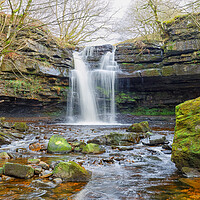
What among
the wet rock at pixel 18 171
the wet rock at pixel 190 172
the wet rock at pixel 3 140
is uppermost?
the wet rock at pixel 18 171

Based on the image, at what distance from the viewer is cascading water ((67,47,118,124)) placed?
13.8 m

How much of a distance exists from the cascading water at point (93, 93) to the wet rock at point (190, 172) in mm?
11001

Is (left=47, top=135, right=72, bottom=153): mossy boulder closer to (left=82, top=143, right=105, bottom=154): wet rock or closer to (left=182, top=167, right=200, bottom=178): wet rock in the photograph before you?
(left=82, top=143, right=105, bottom=154): wet rock

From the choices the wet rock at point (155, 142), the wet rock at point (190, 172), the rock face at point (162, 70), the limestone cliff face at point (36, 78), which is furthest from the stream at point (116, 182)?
the rock face at point (162, 70)

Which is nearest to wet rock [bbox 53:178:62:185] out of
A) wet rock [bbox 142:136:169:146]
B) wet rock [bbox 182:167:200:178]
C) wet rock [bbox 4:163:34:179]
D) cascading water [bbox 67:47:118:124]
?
wet rock [bbox 4:163:34:179]

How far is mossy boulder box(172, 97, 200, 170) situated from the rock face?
31.4 feet

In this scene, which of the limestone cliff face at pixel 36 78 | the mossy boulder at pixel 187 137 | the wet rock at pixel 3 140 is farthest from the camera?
the limestone cliff face at pixel 36 78

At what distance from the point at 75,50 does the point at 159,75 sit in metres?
8.40

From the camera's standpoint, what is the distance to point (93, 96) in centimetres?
1419

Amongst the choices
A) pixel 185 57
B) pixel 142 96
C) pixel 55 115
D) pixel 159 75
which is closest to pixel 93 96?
pixel 55 115

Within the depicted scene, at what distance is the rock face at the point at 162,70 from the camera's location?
1164cm

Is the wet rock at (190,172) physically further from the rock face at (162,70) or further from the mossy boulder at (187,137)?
the rock face at (162,70)

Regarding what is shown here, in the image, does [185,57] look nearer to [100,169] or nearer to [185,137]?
[185,137]

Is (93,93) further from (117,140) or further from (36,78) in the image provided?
(117,140)
